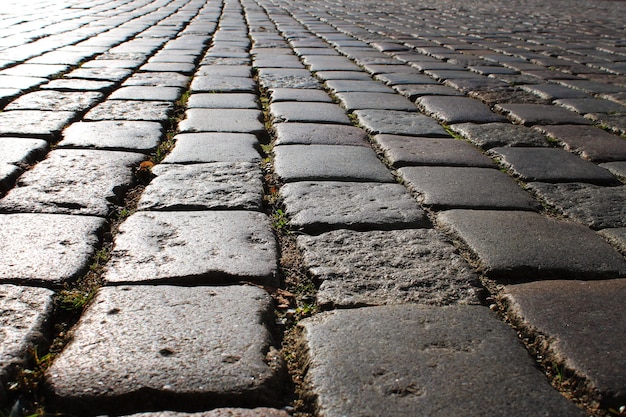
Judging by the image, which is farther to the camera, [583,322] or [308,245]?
[308,245]

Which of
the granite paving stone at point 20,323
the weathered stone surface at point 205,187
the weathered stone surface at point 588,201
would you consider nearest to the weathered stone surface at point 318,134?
the weathered stone surface at point 205,187

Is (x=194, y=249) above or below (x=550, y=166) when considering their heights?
above

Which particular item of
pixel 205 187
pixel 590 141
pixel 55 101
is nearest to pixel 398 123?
pixel 590 141

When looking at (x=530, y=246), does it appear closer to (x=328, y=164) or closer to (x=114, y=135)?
(x=328, y=164)

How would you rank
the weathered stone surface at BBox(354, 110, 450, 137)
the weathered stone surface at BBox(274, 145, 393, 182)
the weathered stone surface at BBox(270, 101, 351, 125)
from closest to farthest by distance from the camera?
1. the weathered stone surface at BBox(274, 145, 393, 182)
2. the weathered stone surface at BBox(354, 110, 450, 137)
3. the weathered stone surface at BBox(270, 101, 351, 125)

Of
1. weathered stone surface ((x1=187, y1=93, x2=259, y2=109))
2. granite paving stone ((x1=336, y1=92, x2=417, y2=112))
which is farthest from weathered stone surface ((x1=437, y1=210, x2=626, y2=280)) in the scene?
weathered stone surface ((x1=187, y1=93, x2=259, y2=109))

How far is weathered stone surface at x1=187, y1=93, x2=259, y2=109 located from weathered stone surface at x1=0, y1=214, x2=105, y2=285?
162cm

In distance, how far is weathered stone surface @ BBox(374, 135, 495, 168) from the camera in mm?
2617

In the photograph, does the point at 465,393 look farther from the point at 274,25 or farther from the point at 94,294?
the point at 274,25

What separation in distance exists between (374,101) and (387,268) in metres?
2.15

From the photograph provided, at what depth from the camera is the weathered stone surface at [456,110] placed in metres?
3.34

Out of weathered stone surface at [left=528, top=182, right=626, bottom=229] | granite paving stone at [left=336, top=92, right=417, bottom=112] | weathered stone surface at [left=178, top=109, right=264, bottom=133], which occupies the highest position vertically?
weathered stone surface at [left=178, top=109, right=264, bottom=133]

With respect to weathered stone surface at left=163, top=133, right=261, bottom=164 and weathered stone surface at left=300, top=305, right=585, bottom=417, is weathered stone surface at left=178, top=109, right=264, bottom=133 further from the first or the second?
weathered stone surface at left=300, top=305, right=585, bottom=417

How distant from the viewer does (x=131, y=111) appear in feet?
10.7
